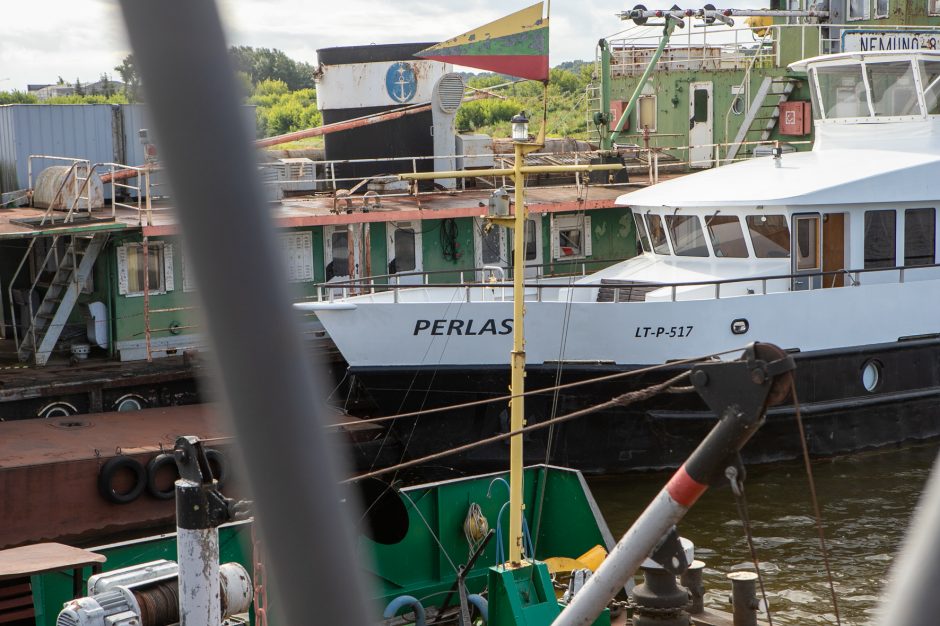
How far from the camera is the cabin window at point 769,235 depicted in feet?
47.6

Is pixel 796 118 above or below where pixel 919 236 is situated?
above

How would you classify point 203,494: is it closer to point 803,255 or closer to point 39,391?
point 39,391

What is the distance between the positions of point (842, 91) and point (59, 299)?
39.3 ft

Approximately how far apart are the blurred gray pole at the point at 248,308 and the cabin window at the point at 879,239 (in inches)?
578

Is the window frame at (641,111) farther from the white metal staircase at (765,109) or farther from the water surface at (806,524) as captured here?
the water surface at (806,524)

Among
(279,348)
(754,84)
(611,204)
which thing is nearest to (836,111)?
(611,204)

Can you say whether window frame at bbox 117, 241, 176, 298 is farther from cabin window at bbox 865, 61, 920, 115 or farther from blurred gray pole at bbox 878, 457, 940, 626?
blurred gray pole at bbox 878, 457, 940, 626

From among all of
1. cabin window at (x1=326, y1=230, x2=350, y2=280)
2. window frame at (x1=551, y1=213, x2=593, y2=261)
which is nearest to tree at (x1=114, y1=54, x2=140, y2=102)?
cabin window at (x1=326, y1=230, x2=350, y2=280)

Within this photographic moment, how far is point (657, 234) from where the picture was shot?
15867 mm

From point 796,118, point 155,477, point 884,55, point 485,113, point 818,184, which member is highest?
point 485,113

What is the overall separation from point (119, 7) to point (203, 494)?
5679 millimetres

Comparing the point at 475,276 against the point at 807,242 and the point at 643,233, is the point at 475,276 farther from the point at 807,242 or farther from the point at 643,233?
the point at 807,242

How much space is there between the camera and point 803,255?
47.9 feet

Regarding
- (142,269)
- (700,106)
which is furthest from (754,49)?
(142,269)
